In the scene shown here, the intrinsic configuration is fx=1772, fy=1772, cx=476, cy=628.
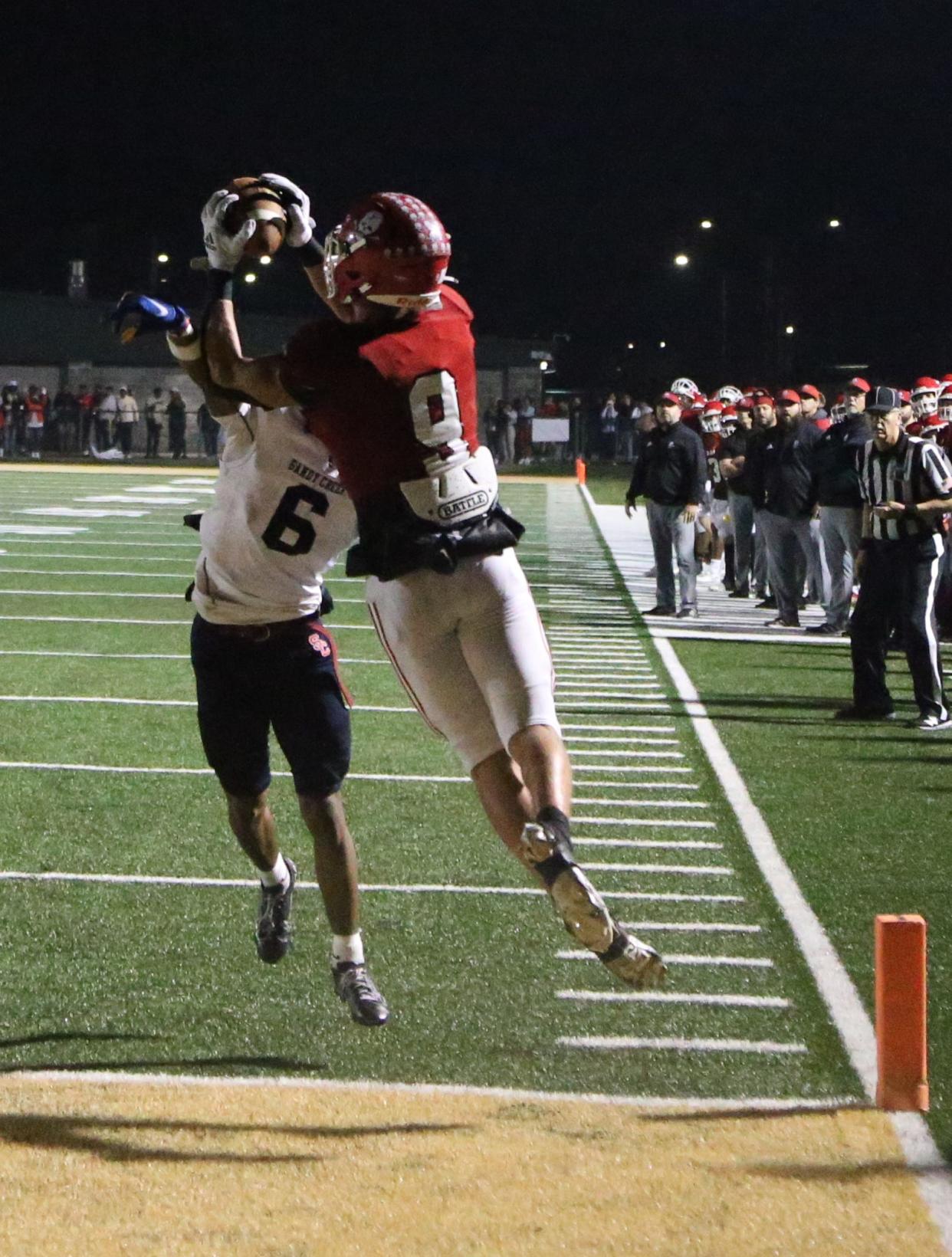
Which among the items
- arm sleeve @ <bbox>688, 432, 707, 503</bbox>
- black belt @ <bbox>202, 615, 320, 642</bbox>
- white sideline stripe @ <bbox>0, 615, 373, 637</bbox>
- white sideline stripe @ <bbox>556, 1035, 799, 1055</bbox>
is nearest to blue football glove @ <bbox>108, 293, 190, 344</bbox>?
black belt @ <bbox>202, 615, 320, 642</bbox>

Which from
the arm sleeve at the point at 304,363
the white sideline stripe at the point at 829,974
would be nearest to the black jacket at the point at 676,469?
the white sideline stripe at the point at 829,974

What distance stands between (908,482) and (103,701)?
4.89m

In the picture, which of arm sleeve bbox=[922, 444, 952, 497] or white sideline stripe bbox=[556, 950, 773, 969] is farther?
arm sleeve bbox=[922, 444, 952, 497]

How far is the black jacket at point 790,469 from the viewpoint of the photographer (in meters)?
14.7

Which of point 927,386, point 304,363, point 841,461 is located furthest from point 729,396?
point 304,363

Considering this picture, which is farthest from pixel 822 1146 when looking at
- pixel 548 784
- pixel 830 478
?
pixel 830 478

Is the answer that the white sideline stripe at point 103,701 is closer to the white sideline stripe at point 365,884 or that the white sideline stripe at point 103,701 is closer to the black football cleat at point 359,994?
the white sideline stripe at point 365,884

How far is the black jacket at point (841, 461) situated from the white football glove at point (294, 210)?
9.46 meters

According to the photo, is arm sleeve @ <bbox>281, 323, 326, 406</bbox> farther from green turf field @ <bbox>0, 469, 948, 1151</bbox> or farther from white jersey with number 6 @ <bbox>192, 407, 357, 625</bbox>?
green turf field @ <bbox>0, 469, 948, 1151</bbox>

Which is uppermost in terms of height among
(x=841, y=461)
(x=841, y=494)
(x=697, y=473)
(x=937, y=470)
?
(x=937, y=470)

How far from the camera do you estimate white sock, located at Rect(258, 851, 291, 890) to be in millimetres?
5312

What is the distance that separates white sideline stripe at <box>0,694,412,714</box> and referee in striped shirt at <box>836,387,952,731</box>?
8.98ft

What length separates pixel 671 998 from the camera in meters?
5.23

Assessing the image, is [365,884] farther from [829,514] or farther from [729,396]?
[729,396]
